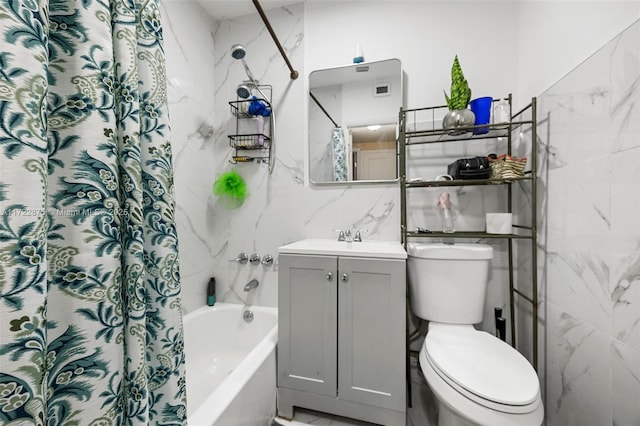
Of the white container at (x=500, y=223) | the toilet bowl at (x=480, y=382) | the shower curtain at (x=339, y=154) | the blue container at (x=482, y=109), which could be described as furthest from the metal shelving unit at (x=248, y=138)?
the toilet bowl at (x=480, y=382)

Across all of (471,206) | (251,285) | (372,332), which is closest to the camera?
(372,332)

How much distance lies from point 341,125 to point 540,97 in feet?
3.31

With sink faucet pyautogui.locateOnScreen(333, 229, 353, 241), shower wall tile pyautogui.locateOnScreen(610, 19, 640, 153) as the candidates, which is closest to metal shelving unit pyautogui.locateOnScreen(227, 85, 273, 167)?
sink faucet pyautogui.locateOnScreen(333, 229, 353, 241)

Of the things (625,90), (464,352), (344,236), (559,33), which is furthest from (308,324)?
(559,33)

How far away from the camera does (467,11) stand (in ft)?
4.99

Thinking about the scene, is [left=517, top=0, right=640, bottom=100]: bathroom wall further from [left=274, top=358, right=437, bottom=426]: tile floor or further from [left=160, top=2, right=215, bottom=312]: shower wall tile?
[left=160, top=2, right=215, bottom=312]: shower wall tile

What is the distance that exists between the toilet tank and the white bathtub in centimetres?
86

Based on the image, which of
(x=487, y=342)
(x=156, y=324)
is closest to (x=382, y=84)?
(x=487, y=342)

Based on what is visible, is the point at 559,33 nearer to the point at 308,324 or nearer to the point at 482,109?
the point at 482,109

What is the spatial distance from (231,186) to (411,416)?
1702 millimetres

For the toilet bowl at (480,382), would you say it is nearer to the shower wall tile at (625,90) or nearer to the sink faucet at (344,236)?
the sink faucet at (344,236)

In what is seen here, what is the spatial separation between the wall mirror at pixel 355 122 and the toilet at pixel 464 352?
0.57 metres

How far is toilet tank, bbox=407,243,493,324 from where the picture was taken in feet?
4.33

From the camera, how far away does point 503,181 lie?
50.3 inches
